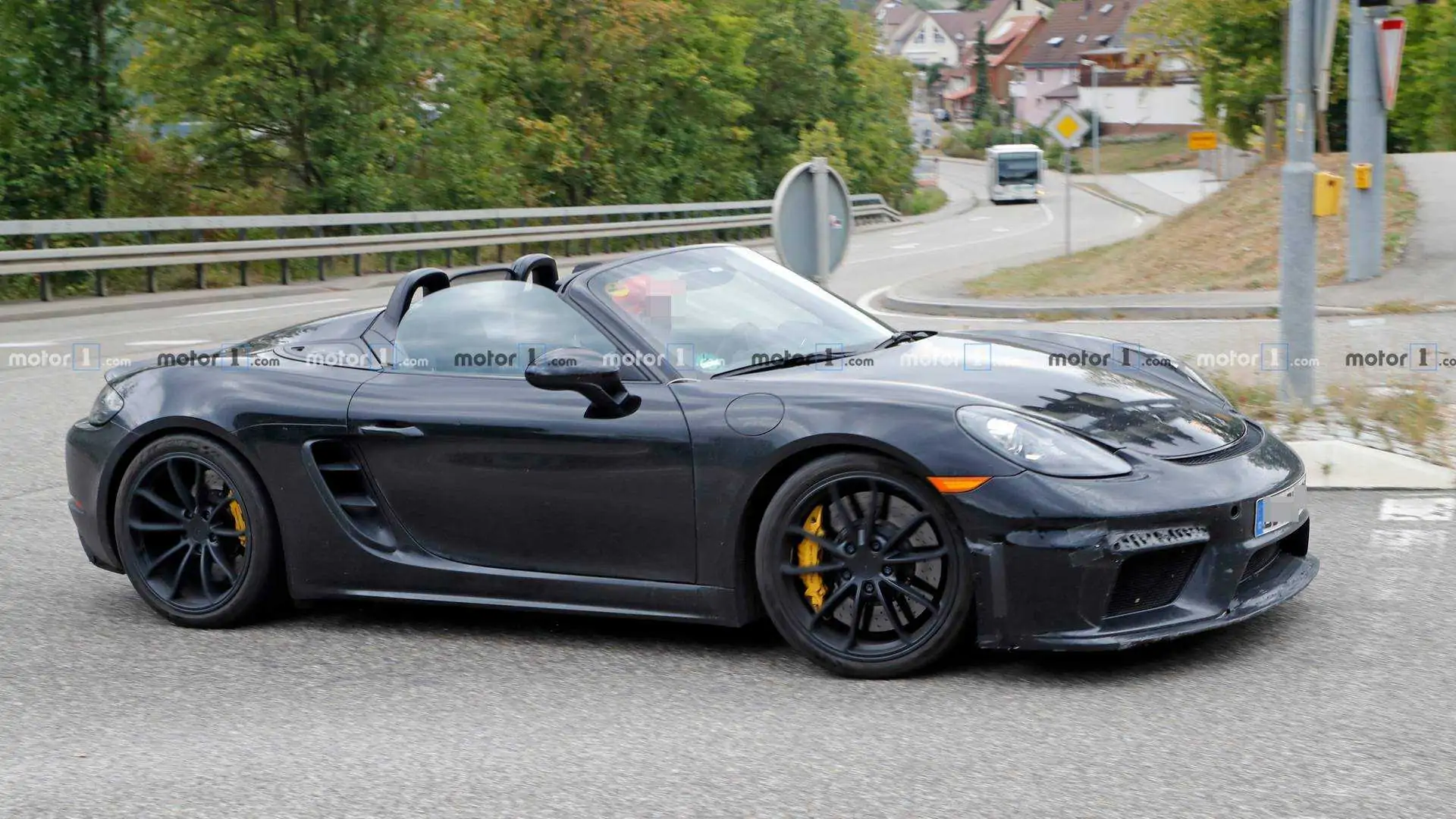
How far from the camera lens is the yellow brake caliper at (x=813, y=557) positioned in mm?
Result: 4664

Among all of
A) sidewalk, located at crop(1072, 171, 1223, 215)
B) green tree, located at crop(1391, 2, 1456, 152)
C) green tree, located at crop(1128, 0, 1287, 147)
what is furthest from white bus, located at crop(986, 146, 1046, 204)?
green tree, located at crop(1128, 0, 1287, 147)

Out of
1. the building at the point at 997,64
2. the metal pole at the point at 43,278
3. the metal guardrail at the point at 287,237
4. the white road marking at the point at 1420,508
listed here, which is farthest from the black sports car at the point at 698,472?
the building at the point at 997,64

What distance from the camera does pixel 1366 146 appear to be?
17.2 metres

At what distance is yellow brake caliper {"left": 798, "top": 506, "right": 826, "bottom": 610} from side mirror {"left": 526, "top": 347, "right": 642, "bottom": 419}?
69 cm

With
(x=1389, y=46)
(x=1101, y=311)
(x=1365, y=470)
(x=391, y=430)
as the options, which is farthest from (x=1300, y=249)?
(x=1389, y=46)

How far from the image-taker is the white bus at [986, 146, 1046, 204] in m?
69.0

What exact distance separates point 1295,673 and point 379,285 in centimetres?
2190

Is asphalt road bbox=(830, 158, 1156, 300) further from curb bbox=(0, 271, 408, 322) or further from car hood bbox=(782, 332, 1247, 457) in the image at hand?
car hood bbox=(782, 332, 1247, 457)

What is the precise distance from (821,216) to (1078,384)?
500 cm

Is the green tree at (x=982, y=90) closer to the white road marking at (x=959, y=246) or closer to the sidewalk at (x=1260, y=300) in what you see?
the white road marking at (x=959, y=246)

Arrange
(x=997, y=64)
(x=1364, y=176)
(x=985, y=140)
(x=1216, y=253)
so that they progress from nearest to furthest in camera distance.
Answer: (x=1364, y=176) < (x=1216, y=253) < (x=985, y=140) < (x=997, y=64)

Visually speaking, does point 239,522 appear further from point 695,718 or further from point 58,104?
point 58,104

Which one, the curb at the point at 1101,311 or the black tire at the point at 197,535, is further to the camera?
the curb at the point at 1101,311

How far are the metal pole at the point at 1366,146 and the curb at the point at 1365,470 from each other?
10343mm
